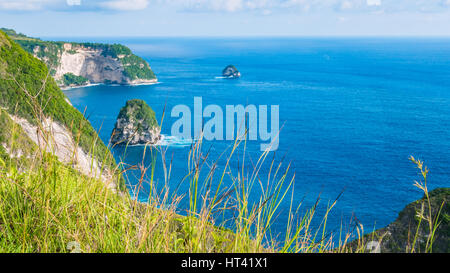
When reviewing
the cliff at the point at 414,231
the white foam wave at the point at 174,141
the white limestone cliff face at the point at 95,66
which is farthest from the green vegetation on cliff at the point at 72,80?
the cliff at the point at 414,231

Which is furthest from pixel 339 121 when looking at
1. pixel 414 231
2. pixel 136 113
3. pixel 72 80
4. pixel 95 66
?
pixel 95 66

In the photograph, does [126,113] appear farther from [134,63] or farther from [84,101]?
[134,63]

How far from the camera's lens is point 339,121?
62406 millimetres

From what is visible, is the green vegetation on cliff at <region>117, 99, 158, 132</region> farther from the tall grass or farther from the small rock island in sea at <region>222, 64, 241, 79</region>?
the tall grass

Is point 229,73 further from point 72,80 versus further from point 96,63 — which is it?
point 72,80

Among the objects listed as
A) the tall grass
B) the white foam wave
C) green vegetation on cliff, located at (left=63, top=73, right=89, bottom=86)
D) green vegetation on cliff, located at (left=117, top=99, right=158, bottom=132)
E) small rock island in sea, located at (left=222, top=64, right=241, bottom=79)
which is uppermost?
small rock island in sea, located at (left=222, top=64, right=241, bottom=79)

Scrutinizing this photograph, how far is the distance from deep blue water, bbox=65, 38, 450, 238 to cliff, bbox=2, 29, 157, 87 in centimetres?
549

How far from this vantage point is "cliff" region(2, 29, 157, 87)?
100250mm

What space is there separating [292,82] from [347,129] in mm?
42941

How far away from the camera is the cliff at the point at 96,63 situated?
100 meters

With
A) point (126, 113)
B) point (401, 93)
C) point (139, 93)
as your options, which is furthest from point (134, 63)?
point (401, 93)

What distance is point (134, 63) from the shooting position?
109000 mm

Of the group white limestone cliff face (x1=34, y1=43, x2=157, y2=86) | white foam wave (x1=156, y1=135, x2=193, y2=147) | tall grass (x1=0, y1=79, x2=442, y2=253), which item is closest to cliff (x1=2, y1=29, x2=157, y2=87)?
white limestone cliff face (x1=34, y1=43, x2=157, y2=86)

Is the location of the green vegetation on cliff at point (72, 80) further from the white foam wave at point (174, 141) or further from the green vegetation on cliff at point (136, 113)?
the white foam wave at point (174, 141)
